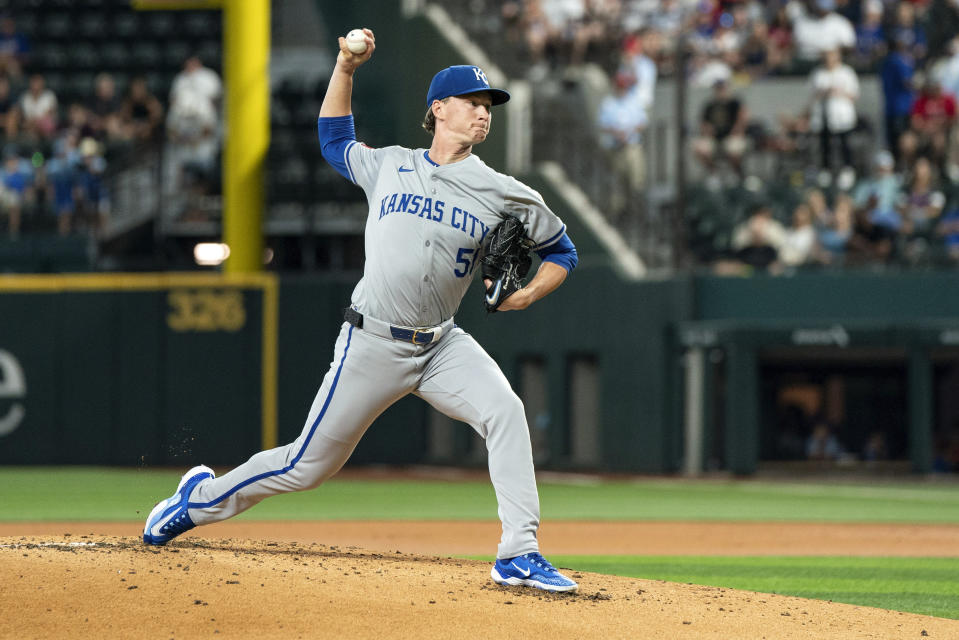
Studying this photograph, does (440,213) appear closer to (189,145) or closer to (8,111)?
(189,145)

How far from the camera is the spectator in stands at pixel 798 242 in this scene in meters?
16.2

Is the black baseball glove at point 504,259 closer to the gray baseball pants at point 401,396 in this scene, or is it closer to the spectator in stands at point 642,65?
the gray baseball pants at point 401,396

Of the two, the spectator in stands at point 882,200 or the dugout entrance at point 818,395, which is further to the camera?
the dugout entrance at point 818,395

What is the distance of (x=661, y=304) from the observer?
1677 centimetres

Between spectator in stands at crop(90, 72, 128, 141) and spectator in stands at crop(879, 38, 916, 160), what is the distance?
986 centimetres

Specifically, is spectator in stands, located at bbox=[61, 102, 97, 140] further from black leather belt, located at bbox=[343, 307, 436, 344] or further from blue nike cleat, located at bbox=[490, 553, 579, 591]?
blue nike cleat, located at bbox=[490, 553, 579, 591]

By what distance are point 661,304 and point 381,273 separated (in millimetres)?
11751

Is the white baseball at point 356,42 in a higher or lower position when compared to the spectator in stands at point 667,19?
lower

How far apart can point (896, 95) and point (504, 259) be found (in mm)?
12814

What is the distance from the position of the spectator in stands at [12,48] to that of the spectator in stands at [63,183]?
10.6ft

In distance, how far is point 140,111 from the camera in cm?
1956

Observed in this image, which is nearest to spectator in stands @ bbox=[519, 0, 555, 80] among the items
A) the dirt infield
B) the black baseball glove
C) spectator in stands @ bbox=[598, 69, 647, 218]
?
spectator in stands @ bbox=[598, 69, 647, 218]

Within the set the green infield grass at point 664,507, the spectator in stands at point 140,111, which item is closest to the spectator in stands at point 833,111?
the green infield grass at point 664,507

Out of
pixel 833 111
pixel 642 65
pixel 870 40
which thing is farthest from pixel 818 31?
pixel 642 65
